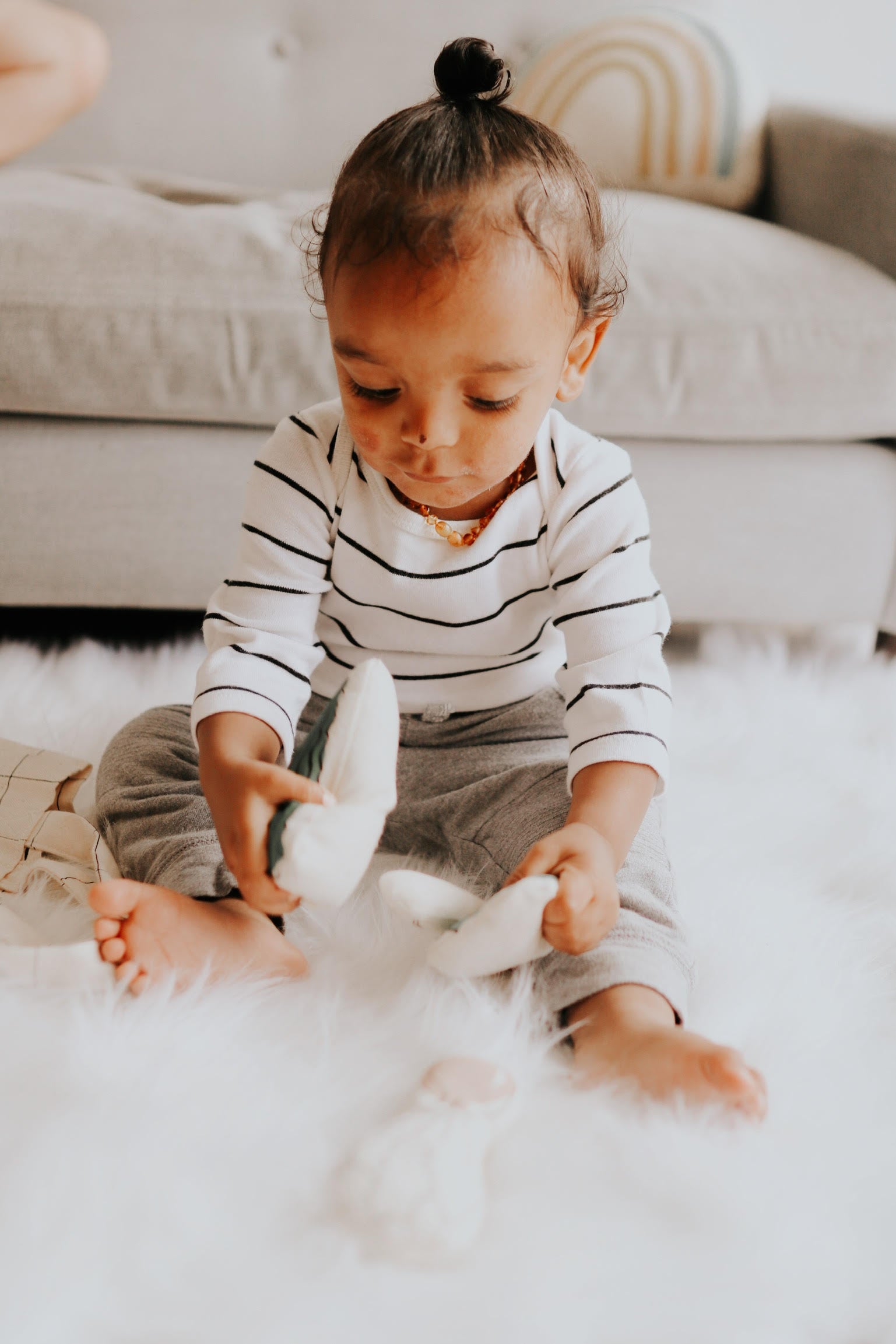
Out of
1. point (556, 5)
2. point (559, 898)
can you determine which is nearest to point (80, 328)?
point (559, 898)

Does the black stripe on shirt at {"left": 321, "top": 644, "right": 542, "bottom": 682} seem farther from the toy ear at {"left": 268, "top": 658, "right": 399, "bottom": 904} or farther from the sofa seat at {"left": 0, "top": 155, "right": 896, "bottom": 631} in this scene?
the sofa seat at {"left": 0, "top": 155, "right": 896, "bottom": 631}

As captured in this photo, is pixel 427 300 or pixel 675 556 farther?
pixel 675 556

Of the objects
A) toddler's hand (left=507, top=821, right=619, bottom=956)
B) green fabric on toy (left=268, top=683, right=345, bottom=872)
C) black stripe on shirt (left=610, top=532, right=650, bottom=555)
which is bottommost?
toddler's hand (left=507, top=821, right=619, bottom=956)

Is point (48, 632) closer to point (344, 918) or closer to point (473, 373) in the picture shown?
point (344, 918)

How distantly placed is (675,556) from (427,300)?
64 cm

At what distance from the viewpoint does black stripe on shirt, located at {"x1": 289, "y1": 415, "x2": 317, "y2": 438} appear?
771mm

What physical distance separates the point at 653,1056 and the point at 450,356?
38cm

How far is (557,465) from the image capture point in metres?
0.76

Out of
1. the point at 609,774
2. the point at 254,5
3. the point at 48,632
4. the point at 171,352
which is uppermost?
the point at 254,5

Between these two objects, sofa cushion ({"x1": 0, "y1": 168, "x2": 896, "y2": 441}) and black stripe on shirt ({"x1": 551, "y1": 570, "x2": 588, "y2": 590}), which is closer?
black stripe on shirt ({"x1": 551, "y1": 570, "x2": 588, "y2": 590})

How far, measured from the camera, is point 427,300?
0.58m

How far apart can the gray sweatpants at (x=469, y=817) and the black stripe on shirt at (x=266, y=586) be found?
0.12 metres

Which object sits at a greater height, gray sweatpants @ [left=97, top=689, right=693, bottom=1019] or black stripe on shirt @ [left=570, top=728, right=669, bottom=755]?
black stripe on shirt @ [left=570, top=728, right=669, bottom=755]

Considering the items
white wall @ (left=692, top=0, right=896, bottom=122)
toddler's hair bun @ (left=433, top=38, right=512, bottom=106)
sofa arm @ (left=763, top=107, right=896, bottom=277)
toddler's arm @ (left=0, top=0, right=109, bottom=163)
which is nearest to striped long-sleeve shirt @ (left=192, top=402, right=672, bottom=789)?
toddler's hair bun @ (left=433, top=38, right=512, bottom=106)
